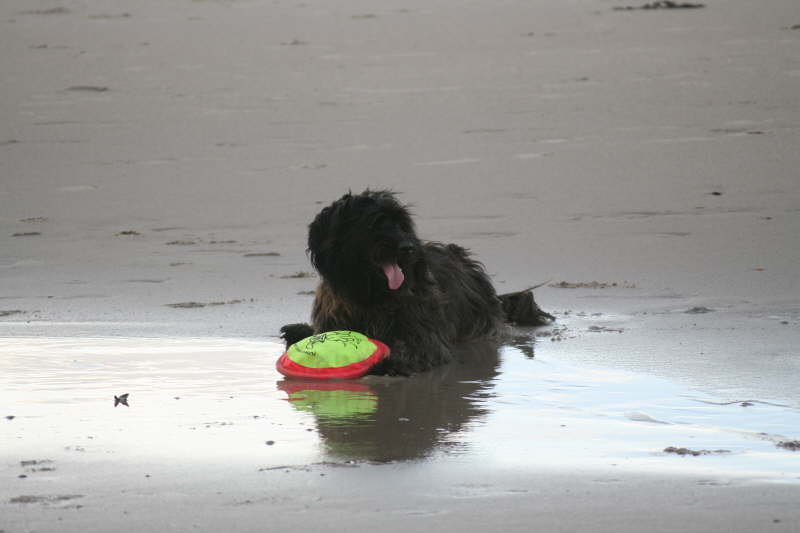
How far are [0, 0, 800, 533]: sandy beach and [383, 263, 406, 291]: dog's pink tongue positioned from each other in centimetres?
54

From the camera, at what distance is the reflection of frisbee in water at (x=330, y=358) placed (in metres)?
6.21

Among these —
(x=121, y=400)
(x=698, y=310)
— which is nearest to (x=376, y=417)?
(x=121, y=400)

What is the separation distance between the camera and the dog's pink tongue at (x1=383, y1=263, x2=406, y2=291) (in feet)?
21.8

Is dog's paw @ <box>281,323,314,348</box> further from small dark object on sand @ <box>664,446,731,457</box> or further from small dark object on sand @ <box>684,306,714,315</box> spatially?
small dark object on sand @ <box>664,446,731,457</box>

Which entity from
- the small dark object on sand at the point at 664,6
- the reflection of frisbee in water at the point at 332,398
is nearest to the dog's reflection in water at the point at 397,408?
the reflection of frisbee in water at the point at 332,398

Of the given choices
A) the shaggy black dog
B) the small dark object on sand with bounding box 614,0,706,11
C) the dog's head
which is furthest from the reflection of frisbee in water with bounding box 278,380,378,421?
the small dark object on sand with bounding box 614,0,706,11

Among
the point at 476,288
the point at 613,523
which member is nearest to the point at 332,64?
the point at 476,288

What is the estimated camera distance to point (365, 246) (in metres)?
6.50

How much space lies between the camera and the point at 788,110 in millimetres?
14422

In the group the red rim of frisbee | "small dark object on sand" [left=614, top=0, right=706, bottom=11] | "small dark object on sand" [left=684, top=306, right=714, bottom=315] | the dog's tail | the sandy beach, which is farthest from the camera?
"small dark object on sand" [left=614, top=0, right=706, bottom=11]

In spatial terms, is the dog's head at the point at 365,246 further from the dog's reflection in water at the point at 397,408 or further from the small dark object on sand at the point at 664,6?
the small dark object on sand at the point at 664,6

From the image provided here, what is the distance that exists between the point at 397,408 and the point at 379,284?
126 centimetres

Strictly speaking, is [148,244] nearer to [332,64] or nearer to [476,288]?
[476,288]

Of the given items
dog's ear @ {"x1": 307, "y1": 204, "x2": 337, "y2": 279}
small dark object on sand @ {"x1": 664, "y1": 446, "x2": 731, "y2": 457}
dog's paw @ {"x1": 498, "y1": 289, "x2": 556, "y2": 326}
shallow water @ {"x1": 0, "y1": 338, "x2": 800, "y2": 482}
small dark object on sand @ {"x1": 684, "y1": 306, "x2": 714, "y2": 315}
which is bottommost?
small dark object on sand @ {"x1": 664, "y1": 446, "x2": 731, "y2": 457}
